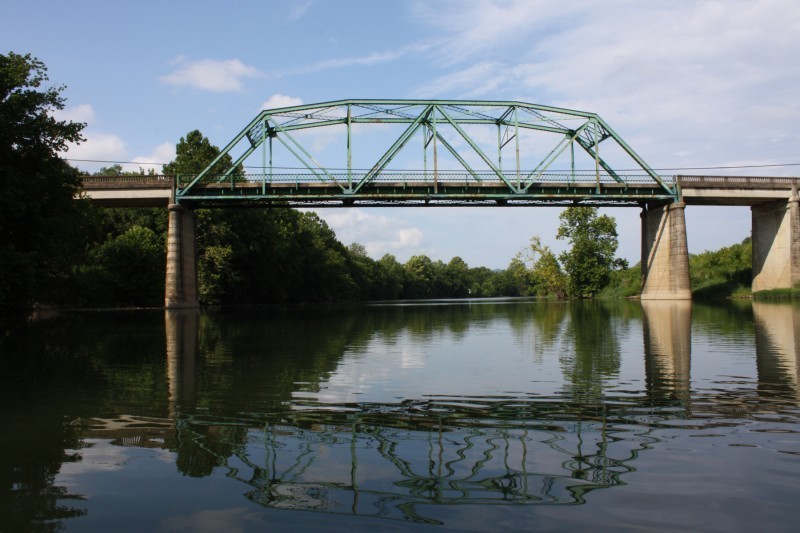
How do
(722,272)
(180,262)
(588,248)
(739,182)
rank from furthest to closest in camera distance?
(588,248), (722,272), (739,182), (180,262)

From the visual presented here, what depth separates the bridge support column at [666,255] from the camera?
62344 mm

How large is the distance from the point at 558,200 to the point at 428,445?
60.3 m

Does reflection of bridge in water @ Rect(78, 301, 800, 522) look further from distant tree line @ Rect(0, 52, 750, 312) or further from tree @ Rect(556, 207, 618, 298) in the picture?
tree @ Rect(556, 207, 618, 298)

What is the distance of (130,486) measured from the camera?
6.23 meters

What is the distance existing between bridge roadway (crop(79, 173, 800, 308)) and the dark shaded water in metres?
46.2

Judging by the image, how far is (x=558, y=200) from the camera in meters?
65.1

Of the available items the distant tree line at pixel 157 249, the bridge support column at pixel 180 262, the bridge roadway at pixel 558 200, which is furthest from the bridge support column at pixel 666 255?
the bridge support column at pixel 180 262

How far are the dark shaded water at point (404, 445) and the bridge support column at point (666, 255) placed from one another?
49555 mm

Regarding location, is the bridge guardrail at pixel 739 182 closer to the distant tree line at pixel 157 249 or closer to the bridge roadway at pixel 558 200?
the bridge roadway at pixel 558 200

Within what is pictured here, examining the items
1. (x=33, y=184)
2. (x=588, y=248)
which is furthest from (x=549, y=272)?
(x=33, y=184)

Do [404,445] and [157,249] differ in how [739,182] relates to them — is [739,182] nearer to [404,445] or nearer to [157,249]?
[157,249]

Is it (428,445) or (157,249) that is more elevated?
(157,249)

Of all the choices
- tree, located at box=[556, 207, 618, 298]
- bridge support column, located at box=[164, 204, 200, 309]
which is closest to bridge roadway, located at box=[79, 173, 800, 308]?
bridge support column, located at box=[164, 204, 200, 309]

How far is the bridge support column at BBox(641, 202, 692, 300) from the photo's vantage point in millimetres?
62344
